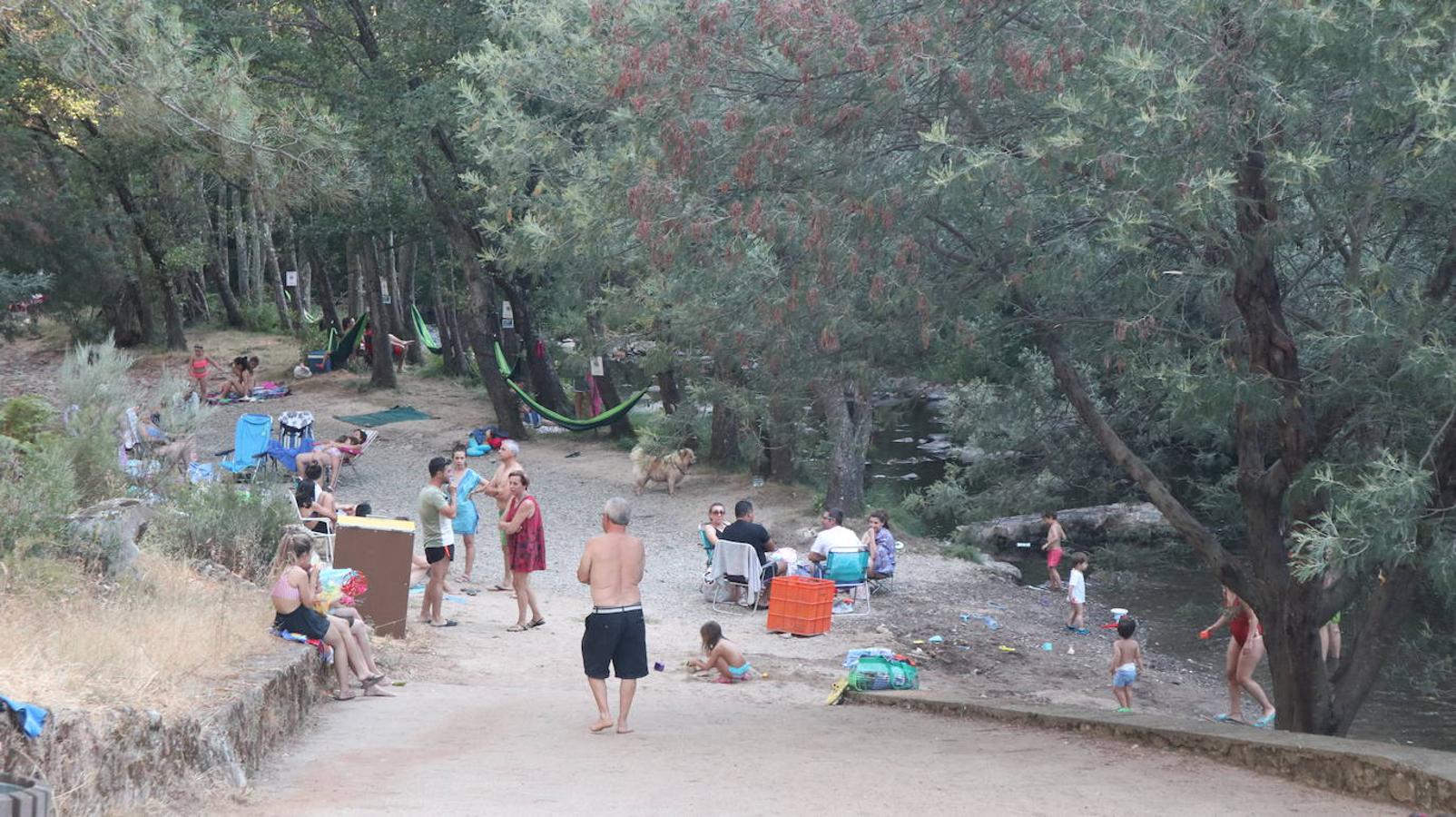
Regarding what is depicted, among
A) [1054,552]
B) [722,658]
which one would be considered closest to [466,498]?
[722,658]

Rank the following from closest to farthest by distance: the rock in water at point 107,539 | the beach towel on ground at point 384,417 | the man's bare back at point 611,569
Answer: the man's bare back at point 611,569 < the rock in water at point 107,539 < the beach towel on ground at point 384,417

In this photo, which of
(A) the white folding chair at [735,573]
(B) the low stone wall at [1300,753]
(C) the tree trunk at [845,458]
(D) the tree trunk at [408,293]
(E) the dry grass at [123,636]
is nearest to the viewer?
(E) the dry grass at [123,636]

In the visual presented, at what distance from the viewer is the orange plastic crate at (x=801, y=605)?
40.9ft

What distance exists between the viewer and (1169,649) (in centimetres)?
1516

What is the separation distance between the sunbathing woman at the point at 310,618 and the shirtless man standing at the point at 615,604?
169 centimetres

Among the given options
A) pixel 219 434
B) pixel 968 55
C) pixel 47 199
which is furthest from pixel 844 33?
pixel 47 199

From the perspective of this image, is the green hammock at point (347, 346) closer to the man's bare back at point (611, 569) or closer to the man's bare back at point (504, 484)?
the man's bare back at point (504, 484)

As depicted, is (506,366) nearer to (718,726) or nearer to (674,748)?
(718,726)

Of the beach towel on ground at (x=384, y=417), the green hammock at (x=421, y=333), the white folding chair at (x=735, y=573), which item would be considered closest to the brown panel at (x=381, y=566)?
the white folding chair at (x=735, y=573)

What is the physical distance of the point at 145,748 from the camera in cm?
529

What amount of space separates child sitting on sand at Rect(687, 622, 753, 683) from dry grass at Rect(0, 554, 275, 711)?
338cm

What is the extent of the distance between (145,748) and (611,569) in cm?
293

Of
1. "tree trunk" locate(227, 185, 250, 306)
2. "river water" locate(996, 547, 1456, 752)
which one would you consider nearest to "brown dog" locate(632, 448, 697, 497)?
"river water" locate(996, 547, 1456, 752)

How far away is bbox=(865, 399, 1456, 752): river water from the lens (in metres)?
12.4
